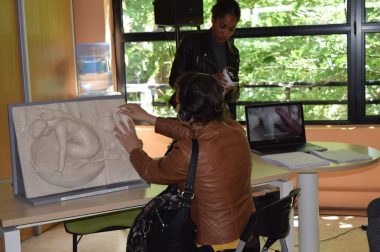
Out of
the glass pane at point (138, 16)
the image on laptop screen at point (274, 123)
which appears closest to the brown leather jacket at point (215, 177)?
the image on laptop screen at point (274, 123)

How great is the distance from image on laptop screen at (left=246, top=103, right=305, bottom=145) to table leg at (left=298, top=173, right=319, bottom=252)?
1.01 ft

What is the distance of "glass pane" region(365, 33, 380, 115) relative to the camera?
4.98m

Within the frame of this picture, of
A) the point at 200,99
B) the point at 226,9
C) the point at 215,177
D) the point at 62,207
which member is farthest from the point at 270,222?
the point at 226,9

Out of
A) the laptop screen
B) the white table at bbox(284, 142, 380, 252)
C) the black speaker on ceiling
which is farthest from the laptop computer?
the black speaker on ceiling

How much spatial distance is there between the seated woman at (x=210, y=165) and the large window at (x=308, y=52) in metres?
2.63

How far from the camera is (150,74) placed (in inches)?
217

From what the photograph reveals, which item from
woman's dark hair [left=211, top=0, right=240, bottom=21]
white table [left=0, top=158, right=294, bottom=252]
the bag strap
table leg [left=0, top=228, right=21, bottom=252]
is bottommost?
table leg [left=0, top=228, right=21, bottom=252]

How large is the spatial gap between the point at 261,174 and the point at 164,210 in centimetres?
65

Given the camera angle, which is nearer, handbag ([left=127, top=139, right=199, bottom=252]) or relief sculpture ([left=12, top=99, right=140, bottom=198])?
handbag ([left=127, top=139, right=199, bottom=252])

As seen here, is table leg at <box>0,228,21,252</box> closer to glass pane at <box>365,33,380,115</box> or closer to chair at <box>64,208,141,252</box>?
chair at <box>64,208,141,252</box>

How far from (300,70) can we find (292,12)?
19.1 inches

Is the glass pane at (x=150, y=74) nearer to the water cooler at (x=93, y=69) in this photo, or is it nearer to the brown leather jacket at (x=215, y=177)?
the water cooler at (x=93, y=69)

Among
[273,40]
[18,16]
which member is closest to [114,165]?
[18,16]

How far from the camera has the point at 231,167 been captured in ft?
7.84
